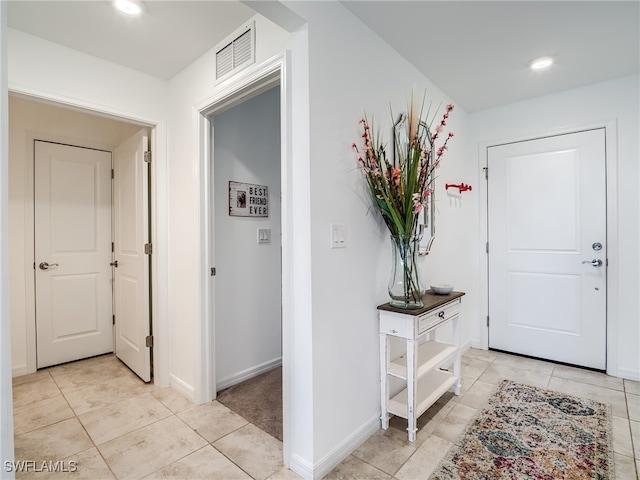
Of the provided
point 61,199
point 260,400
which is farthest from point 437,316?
point 61,199

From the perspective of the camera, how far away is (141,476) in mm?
1654

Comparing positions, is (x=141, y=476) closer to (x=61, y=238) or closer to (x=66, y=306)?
(x=66, y=306)

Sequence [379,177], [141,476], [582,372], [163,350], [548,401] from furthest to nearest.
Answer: [582,372] < [163,350] < [548,401] < [379,177] < [141,476]

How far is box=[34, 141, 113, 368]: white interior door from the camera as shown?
3.01 meters

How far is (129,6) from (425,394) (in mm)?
2793

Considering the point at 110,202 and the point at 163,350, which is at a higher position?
the point at 110,202

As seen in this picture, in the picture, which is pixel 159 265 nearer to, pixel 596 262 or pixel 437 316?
pixel 437 316

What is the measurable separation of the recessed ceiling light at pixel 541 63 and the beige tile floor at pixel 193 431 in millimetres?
2414

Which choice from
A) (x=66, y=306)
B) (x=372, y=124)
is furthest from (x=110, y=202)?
(x=372, y=124)

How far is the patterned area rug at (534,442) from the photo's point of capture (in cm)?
166

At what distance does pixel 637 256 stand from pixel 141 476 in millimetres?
3672

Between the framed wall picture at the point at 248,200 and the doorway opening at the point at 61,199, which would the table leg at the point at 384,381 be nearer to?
the framed wall picture at the point at 248,200

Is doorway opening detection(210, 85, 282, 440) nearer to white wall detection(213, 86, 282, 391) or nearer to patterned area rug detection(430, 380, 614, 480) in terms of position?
white wall detection(213, 86, 282, 391)

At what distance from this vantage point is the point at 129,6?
178 cm
